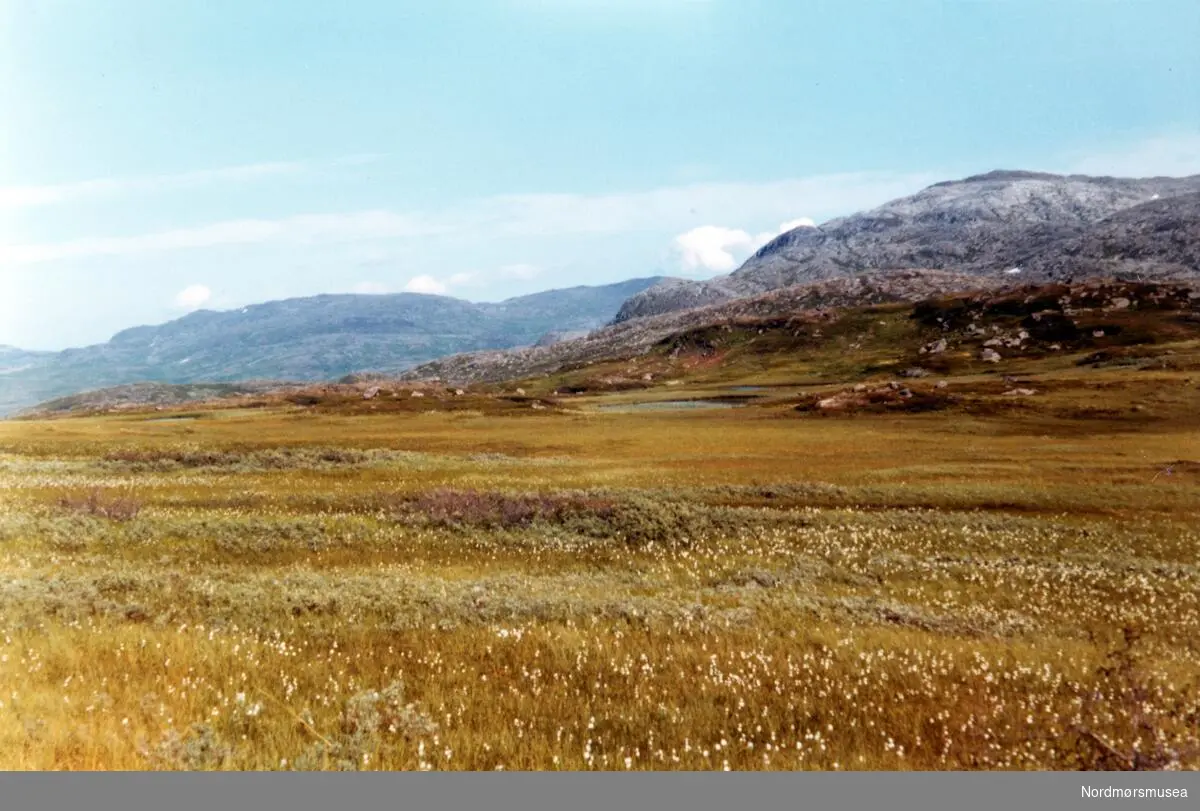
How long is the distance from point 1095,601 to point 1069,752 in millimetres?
11440

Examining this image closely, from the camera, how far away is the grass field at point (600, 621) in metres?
8.86

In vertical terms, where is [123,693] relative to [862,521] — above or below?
above

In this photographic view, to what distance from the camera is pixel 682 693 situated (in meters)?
10.6

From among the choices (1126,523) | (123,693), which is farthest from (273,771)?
(1126,523)

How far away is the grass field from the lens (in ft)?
29.1

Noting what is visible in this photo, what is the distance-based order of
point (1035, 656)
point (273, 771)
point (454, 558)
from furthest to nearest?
1. point (454, 558)
2. point (1035, 656)
3. point (273, 771)

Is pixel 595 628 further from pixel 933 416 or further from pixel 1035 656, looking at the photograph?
pixel 933 416

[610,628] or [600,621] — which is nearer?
[610,628]

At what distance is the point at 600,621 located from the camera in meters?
14.7

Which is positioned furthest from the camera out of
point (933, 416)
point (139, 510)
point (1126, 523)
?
point (933, 416)

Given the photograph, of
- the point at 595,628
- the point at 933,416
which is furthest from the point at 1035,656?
the point at 933,416

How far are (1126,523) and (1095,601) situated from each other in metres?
15.9

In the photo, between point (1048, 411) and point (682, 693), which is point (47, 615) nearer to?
point (682, 693)

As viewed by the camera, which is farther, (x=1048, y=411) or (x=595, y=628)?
(x=1048, y=411)
